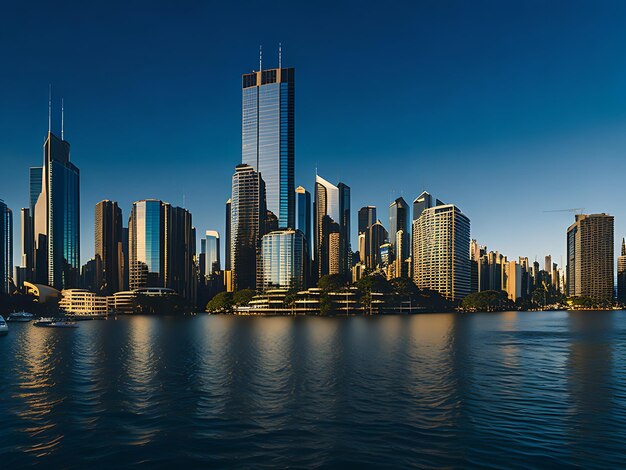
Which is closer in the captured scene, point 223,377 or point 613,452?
point 613,452

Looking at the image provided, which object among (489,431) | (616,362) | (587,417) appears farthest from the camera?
(616,362)

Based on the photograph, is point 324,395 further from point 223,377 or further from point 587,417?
point 587,417

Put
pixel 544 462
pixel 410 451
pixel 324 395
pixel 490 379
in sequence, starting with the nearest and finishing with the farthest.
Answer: pixel 544 462
pixel 410 451
pixel 324 395
pixel 490 379

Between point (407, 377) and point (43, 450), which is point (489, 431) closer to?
point (407, 377)

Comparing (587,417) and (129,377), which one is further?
(129,377)

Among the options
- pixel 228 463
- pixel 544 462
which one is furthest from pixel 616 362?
pixel 228 463

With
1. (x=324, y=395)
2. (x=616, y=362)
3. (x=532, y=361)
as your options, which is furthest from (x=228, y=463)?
(x=616, y=362)
